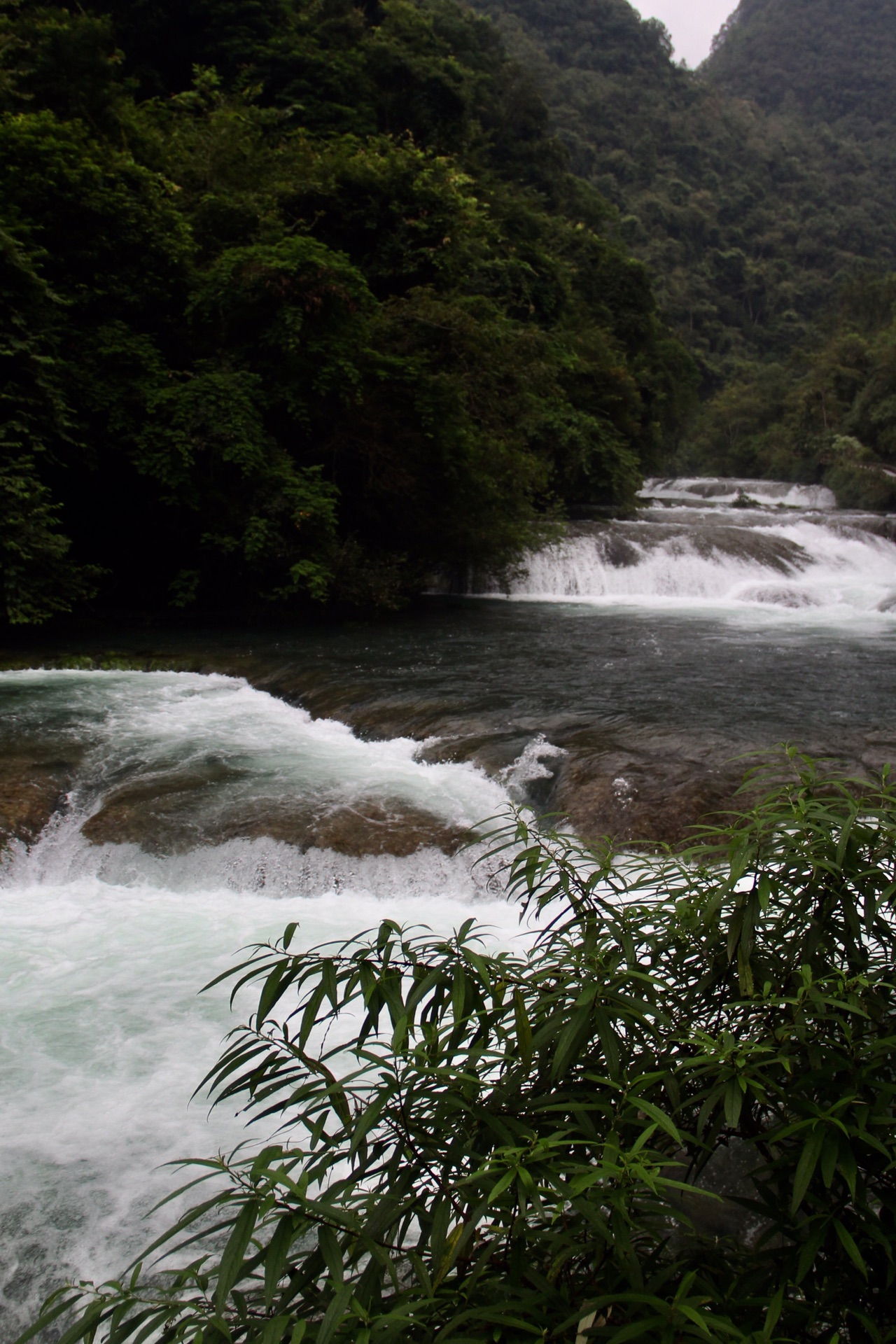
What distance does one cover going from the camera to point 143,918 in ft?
17.7

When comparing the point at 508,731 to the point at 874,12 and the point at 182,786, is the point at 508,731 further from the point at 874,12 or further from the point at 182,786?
the point at 874,12

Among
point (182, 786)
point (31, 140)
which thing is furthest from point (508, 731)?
point (31, 140)

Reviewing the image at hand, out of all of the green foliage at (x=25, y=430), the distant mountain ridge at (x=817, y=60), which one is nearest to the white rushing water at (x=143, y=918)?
the green foliage at (x=25, y=430)

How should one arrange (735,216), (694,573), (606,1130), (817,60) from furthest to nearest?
(817,60), (735,216), (694,573), (606,1130)

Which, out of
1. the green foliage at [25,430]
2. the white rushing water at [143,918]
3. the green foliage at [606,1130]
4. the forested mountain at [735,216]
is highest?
the forested mountain at [735,216]

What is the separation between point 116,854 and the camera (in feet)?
19.8

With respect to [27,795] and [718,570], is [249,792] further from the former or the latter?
[718,570]

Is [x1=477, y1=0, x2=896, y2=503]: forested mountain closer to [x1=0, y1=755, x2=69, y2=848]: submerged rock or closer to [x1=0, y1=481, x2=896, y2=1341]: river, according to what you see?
[x1=0, y1=481, x2=896, y2=1341]: river

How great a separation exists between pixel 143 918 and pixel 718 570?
1332 cm

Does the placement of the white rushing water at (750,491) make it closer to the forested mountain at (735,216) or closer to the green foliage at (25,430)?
the forested mountain at (735,216)

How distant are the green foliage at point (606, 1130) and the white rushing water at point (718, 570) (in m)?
13.0

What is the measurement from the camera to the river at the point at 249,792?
11.9ft

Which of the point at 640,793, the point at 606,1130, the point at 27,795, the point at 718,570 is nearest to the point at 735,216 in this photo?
the point at 718,570

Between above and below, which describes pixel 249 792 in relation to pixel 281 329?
below
